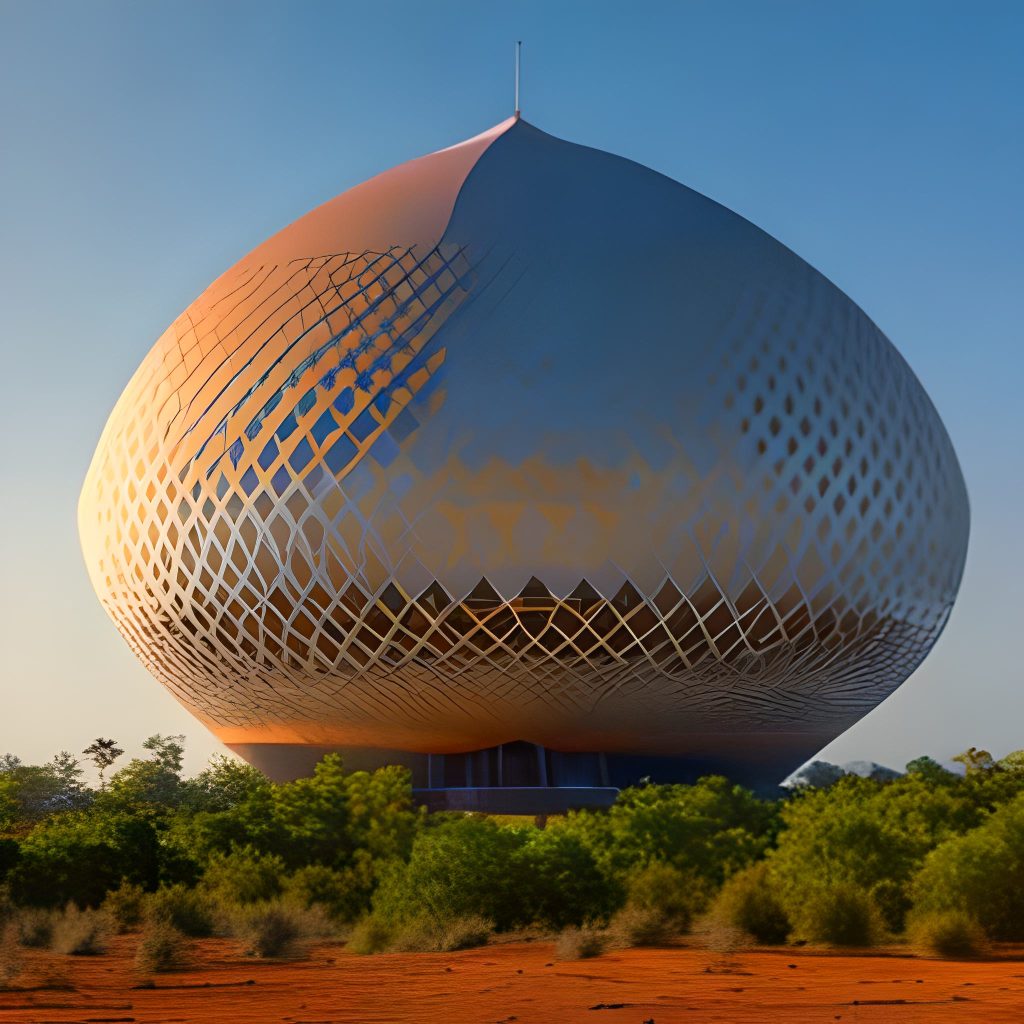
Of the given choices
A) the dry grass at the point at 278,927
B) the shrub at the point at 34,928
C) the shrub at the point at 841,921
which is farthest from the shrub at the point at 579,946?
the shrub at the point at 34,928

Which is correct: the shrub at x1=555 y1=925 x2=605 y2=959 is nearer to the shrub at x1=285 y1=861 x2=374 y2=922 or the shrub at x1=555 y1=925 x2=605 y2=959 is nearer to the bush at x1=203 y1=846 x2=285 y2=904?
the shrub at x1=285 y1=861 x2=374 y2=922

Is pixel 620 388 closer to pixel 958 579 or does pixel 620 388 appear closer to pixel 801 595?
pixel 801 595

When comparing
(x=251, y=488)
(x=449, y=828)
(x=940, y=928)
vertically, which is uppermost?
(x=251, y=488)

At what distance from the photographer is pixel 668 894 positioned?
18688 millimetres

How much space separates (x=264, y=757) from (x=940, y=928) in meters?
19.8

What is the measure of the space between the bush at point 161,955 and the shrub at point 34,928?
234 centimetres

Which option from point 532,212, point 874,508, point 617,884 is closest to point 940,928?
point 617,884

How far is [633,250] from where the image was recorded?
28.5 m

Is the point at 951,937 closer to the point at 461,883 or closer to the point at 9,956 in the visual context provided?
the point at 461,883

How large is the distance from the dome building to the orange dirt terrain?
34.5 ft

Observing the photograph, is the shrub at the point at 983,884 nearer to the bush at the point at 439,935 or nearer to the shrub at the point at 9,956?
the bush at the point at 439,935

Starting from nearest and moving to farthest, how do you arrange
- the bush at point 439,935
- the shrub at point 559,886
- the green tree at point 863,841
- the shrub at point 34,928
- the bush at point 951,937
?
the bush at point 951,937
the bush at point 439,935
the shrub at point 34,928
the green tree at point 863,841
the shrub at point 559,886

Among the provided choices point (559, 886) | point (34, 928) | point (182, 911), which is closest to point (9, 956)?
point (34, 928)

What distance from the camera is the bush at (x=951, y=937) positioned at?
1537 centimetres
